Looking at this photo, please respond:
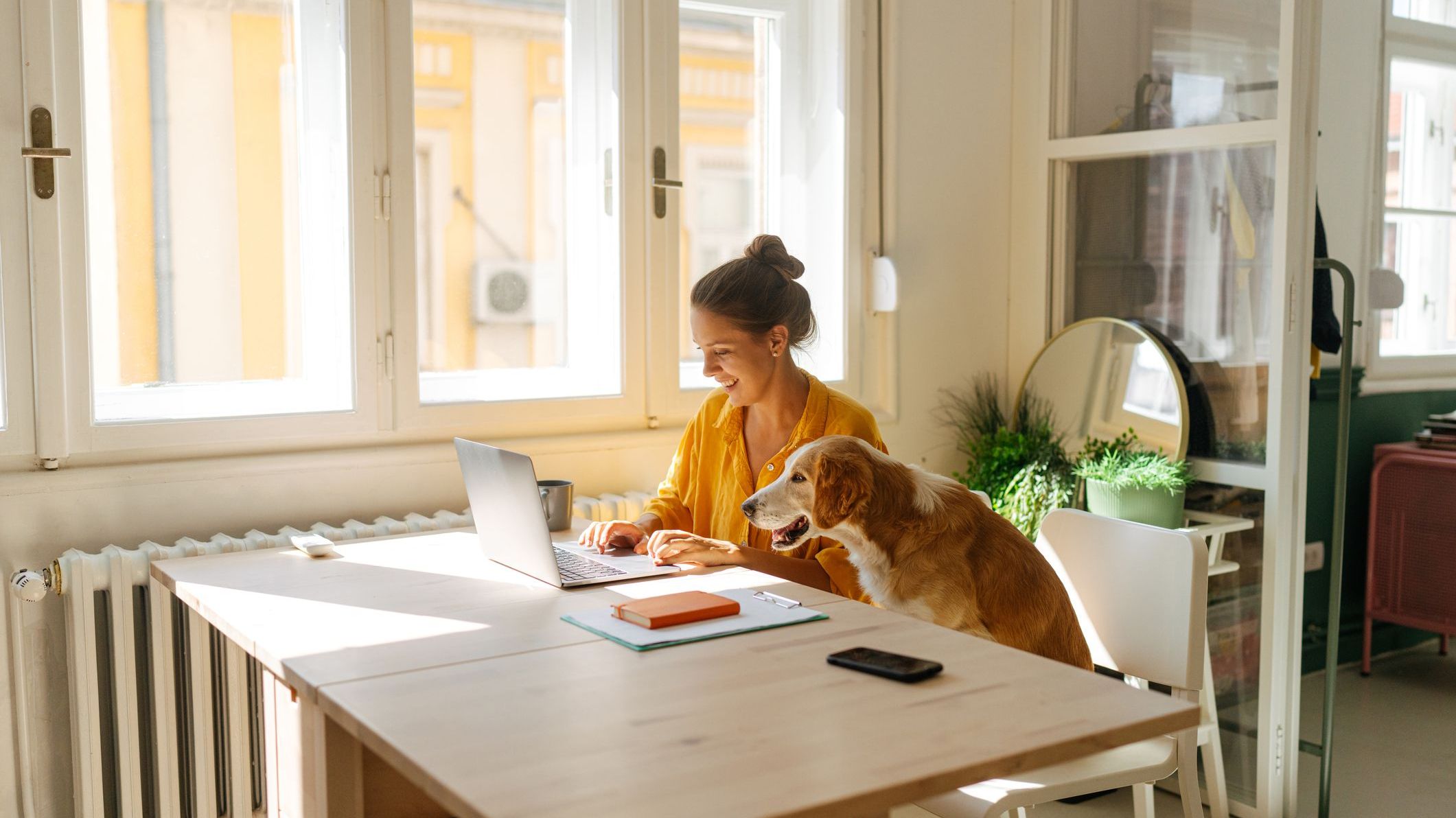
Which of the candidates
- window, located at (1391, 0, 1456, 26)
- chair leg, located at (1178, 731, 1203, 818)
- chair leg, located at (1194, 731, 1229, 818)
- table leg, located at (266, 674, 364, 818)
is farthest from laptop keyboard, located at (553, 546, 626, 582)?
window, located at (1391, 0, 1456, 26)

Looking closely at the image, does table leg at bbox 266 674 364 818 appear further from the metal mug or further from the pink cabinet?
the pink cabinet

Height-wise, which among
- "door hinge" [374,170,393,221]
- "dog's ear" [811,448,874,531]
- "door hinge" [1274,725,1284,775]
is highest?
"door hinge" [374,170,393,221]

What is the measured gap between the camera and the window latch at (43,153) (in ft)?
7.20

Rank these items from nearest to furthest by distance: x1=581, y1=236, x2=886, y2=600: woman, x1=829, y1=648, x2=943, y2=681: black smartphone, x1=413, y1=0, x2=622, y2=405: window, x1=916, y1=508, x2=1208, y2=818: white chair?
1. x1=829, y1=648, x2=943, y2=681: black smartphone
2. x1=916, y1=508, x2=1208, y2=818: white chair
3. x1=581, y1=236, x2=886, y2=600: woman
4. x1=413, y1=0, x2=622, y2=405: window

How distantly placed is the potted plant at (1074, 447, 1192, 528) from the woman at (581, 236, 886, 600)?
0.84 meters

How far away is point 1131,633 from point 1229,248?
Result: 125cm

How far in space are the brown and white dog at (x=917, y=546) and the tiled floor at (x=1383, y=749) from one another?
909mm

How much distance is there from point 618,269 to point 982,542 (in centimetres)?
117

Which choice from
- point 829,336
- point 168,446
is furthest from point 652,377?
point 168,446

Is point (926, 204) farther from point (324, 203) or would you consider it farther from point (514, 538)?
point (514, 538)

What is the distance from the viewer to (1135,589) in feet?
6.64

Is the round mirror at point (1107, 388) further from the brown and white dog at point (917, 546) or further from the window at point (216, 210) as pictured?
the window at point (216, 210)

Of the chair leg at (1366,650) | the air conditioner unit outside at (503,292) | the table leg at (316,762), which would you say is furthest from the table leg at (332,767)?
the chair leg at (1366,650)

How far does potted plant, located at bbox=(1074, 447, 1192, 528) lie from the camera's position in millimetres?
2836
